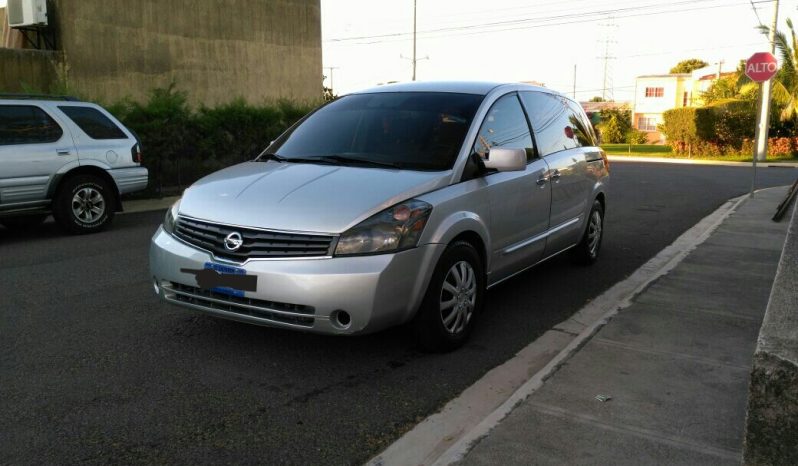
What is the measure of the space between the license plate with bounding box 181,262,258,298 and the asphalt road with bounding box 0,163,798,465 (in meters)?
→ 0.52

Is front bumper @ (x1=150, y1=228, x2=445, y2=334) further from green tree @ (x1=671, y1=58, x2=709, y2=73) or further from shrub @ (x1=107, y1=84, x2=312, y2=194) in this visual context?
green tree @ (x1=671, y1=58, x2=709, y2=73)

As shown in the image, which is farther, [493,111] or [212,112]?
[212,112]

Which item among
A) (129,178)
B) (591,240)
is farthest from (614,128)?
(591,240)

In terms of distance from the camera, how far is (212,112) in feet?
46.1

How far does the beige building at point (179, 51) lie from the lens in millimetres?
16438

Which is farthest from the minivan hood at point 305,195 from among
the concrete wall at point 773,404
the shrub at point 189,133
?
the shrub at point 189,133

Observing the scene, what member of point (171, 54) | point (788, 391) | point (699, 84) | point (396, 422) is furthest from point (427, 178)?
point (699, 84)

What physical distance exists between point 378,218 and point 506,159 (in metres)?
1.19

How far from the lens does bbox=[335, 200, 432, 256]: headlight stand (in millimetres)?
3869

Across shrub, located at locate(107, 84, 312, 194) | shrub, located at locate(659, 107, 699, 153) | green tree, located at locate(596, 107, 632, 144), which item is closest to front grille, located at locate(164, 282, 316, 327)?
shrub, located at locate(107, 84, 312, 194)

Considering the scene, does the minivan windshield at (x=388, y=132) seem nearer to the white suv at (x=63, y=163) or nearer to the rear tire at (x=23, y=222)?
the white suv at (x=63, y=163)

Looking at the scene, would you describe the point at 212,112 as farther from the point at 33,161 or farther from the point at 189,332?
the point at 189,332

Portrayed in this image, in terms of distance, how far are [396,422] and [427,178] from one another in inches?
62.7

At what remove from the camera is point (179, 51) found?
19.7m
